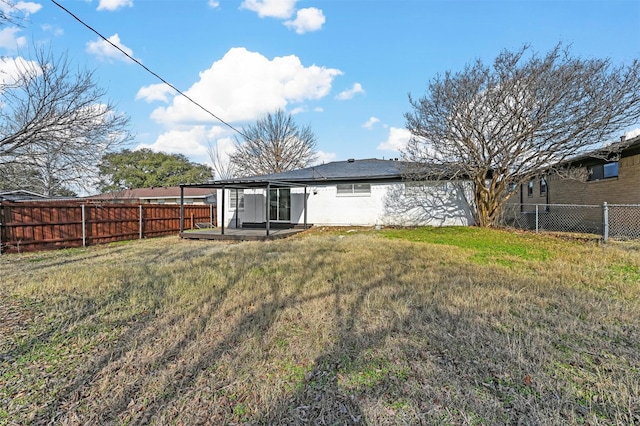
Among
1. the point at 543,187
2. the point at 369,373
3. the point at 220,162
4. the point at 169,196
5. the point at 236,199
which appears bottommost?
the point at 369,373

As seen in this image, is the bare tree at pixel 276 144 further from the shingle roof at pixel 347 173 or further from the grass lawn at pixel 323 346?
the grass lawn at pixel 323 346

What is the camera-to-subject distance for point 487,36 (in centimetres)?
1018

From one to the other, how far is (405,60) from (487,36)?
115 inches

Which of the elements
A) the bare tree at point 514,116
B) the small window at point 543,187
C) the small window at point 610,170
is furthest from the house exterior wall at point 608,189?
the bare tree at point 514,116

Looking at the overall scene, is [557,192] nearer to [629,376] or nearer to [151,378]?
[629,376]

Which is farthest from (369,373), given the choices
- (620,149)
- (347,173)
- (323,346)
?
(347,173)

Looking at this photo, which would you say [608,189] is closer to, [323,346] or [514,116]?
[514,116]

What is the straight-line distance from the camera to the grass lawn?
75.4 inches

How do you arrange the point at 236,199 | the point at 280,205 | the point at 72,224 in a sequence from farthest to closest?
1. the point at 236,199
2. the point at 280,205
3. the point at 72,224

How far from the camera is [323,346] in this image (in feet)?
8.93

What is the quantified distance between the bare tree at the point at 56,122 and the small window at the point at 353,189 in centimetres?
846

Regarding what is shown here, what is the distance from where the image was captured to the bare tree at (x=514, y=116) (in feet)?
29.4

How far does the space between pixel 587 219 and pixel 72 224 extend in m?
18.7

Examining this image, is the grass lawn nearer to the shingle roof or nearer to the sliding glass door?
the shingle roof
